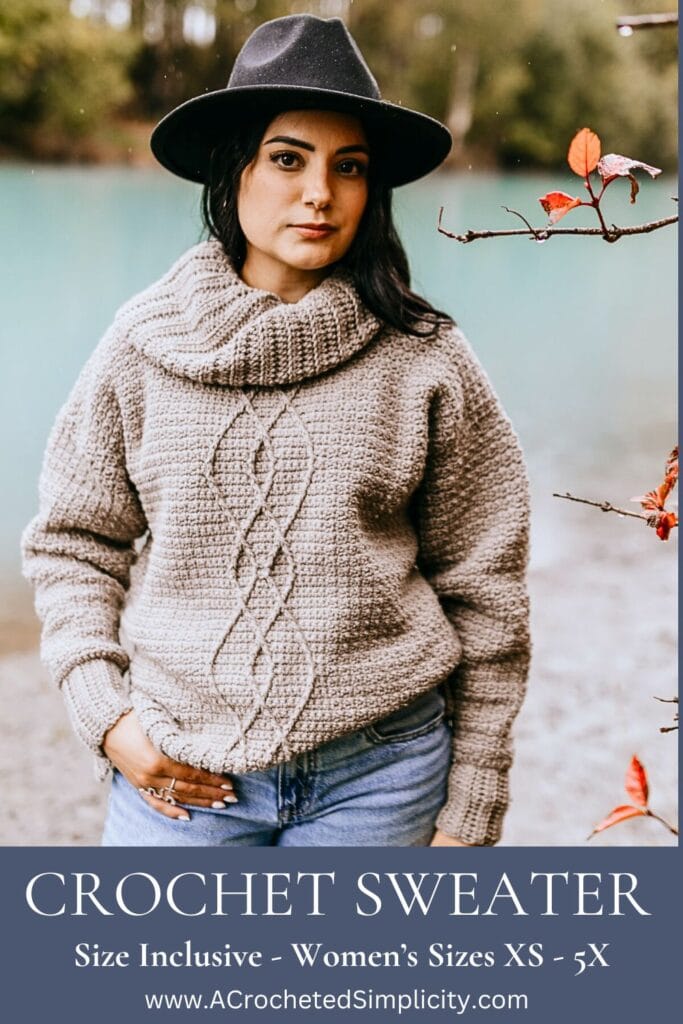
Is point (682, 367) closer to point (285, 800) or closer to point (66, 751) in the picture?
point (285, 800)

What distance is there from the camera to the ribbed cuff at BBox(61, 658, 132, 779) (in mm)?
1366

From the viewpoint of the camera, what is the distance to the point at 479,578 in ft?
4.66

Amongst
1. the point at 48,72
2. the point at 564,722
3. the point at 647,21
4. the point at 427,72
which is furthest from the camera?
the point at 427,72

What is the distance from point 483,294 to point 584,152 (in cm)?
861

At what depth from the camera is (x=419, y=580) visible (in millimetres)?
1435

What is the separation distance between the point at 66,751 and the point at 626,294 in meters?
9.00

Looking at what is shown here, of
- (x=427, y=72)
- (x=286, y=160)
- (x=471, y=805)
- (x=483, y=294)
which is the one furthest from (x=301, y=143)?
(x=483, y=294)

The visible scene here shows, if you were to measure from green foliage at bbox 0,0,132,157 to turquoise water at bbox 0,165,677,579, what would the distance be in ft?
0.78

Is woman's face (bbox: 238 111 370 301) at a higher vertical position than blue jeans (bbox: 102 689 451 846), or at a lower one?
higher

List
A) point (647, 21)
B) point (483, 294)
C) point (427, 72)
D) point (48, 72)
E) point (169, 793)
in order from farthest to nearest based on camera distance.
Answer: point (483, 294) → point (427, 72) → point (48, 72) → point (169, 793) → point (647, 21)

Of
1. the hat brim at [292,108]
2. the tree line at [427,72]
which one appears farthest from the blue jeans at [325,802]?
the tree line at [427,72]

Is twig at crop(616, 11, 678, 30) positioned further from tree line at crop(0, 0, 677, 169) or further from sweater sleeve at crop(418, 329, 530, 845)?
tree line at crop(0, 0, 677, 169)

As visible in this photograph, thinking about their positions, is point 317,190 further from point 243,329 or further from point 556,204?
point 556,204

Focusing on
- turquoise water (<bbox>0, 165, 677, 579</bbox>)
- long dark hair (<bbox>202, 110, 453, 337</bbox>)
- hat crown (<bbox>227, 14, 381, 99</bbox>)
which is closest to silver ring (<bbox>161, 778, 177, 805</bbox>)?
long dark hair (<bbox>202, 110, 453, 337</bbox>)
